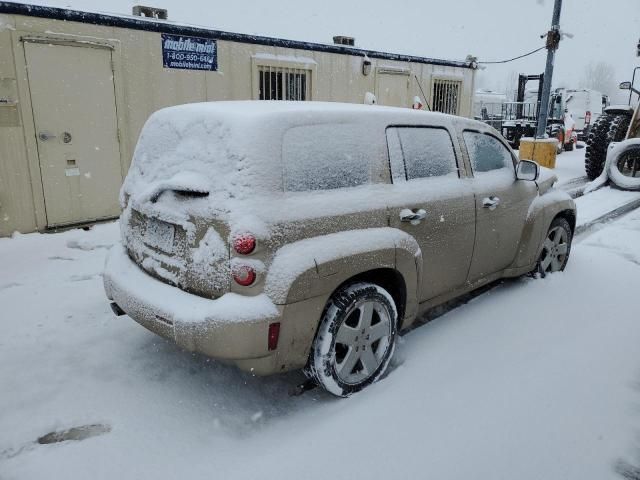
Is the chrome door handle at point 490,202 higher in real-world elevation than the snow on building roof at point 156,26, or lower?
lower

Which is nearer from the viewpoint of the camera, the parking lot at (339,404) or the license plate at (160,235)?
the parking lot at (339,404)

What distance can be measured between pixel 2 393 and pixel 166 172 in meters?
1.68

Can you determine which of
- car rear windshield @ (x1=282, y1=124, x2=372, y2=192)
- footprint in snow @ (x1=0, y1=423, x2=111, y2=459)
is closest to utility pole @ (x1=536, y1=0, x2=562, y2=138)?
car rear windshield @ (x1=282, y1=124, x2=372, y2=192)

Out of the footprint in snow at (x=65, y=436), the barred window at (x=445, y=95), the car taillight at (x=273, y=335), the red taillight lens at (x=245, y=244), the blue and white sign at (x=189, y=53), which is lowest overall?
the footprint in snow at (x=65, y=436)

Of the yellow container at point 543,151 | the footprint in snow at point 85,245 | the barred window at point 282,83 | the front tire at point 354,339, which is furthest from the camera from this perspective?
the yellow container at point 543,151

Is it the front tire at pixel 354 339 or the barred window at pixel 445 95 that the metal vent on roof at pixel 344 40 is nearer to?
the barred window at pixel 445 95

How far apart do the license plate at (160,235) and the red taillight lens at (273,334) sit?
0.77 metres

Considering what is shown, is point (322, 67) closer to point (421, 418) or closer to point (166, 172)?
point (166, 172)

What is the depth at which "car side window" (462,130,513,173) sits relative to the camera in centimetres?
393

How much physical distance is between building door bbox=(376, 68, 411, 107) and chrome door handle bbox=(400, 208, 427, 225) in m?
7.58

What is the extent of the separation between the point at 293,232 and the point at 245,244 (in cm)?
27

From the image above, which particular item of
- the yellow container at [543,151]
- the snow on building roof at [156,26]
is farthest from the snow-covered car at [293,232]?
the yellow container at [543,151]

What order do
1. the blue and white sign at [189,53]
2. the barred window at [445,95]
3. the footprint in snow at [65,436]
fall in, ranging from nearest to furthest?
1. the footprint in snow at [65,436]
2. the blue and white sign at [189,53]
3. the barred window at [445,95]

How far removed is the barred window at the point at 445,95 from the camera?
39.9ft
